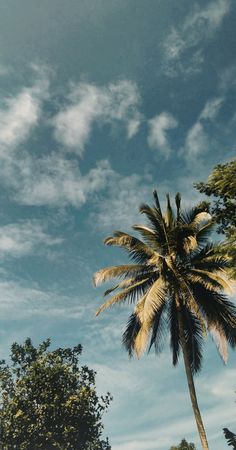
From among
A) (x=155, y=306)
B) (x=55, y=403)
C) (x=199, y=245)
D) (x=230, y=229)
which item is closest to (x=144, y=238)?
(x=199, y=245)

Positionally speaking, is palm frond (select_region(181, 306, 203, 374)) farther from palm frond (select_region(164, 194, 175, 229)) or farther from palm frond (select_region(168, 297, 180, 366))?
palm frond (select_region(164, 194, 175, 229))

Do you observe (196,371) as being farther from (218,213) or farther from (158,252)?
(218,213)

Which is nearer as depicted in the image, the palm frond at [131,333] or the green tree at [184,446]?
the palm frond at [131,333]

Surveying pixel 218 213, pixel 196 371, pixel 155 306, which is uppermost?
pixel 218 213

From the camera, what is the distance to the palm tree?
13.9 meters

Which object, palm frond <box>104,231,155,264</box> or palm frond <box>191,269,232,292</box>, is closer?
palm frond <box>191,269,232,292</box>

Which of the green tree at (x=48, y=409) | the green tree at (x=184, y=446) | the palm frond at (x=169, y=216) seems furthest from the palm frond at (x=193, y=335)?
the green tree at (x=184, y=446)

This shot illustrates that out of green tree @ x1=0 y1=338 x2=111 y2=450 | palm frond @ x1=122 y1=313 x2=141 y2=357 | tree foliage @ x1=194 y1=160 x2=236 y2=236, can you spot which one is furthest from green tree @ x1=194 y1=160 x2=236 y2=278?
green tree @ x1=0 y1=338 x2=111 y2=450

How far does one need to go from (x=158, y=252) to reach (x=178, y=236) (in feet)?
3.79

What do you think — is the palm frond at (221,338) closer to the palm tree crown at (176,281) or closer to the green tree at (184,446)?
the palm tree crown at (176,281)

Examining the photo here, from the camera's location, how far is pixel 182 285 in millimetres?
14133

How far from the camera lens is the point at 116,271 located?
1523 centimetres

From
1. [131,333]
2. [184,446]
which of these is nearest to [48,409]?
[131,333]

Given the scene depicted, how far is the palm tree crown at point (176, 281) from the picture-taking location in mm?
13945
